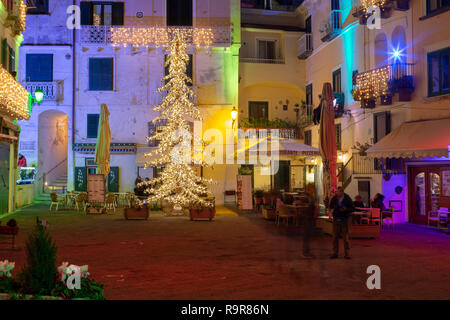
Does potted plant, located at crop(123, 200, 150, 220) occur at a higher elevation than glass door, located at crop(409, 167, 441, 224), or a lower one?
lower

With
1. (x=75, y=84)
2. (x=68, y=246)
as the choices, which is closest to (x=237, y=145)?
(x=75, y=84)

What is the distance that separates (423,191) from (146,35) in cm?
1599

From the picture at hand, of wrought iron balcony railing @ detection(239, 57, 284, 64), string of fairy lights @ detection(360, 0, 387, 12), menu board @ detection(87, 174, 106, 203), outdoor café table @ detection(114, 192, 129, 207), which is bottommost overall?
outdoor café table @ detection(114, 192, 129, 207)

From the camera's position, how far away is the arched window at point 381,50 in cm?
1798

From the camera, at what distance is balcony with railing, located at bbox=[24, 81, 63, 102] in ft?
76.1

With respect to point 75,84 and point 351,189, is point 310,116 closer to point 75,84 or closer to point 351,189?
point 351,189

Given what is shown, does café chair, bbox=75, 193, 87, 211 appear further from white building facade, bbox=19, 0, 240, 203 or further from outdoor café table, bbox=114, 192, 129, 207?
white building facade, bbox=19, 0, 240, 203

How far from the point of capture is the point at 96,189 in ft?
60.0

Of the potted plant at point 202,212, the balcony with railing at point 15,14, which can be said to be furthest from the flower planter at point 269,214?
the balcony with railing at point 15,14

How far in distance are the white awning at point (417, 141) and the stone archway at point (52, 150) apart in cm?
1741

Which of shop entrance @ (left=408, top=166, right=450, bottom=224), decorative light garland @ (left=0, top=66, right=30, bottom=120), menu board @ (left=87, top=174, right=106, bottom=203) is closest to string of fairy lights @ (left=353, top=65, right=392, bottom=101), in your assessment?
shop entrance @ (left=408, top=166, right=450, bottom=224)

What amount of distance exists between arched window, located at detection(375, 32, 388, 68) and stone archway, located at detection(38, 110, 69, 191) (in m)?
17.6

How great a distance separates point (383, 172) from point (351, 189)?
2.83m

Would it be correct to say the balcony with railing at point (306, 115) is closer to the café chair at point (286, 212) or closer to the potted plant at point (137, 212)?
the café chair at point (286, 212)
